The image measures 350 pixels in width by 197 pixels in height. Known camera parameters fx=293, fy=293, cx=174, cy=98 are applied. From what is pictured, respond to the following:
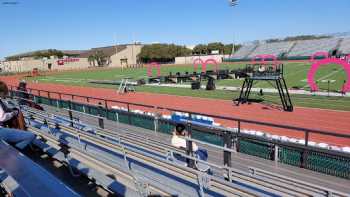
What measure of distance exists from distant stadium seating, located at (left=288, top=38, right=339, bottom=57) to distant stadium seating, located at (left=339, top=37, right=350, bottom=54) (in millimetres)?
1707

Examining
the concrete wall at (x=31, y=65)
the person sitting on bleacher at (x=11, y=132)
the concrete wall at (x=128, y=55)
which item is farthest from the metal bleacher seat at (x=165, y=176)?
the concrete wall at (x=128, y=55)

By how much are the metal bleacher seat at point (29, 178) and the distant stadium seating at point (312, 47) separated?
276ft

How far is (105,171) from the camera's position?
4.67 metres

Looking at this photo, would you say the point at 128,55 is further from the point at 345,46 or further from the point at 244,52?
the point at 345,46

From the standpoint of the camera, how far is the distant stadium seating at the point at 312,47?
7956 centimetres

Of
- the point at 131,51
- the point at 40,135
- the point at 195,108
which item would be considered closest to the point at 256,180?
the point at 40,135

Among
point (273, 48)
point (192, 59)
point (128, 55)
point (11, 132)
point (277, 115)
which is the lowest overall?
point (277, 115)

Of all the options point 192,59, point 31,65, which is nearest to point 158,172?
point 192,59

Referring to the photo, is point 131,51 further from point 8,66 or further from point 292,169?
point 292,169

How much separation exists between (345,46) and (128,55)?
68.1m

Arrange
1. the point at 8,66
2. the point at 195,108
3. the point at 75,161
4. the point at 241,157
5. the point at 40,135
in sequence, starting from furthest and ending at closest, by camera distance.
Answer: the point at 8,66 < the point at 195,108 < the point at 241,157 < the point at 40,135 < the point at 75,161

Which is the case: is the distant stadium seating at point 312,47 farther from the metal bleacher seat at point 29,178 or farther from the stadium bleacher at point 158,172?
the metal bleacher seat at point 29,178

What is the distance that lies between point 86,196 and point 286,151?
5.39 metres

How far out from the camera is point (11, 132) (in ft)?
14.4
